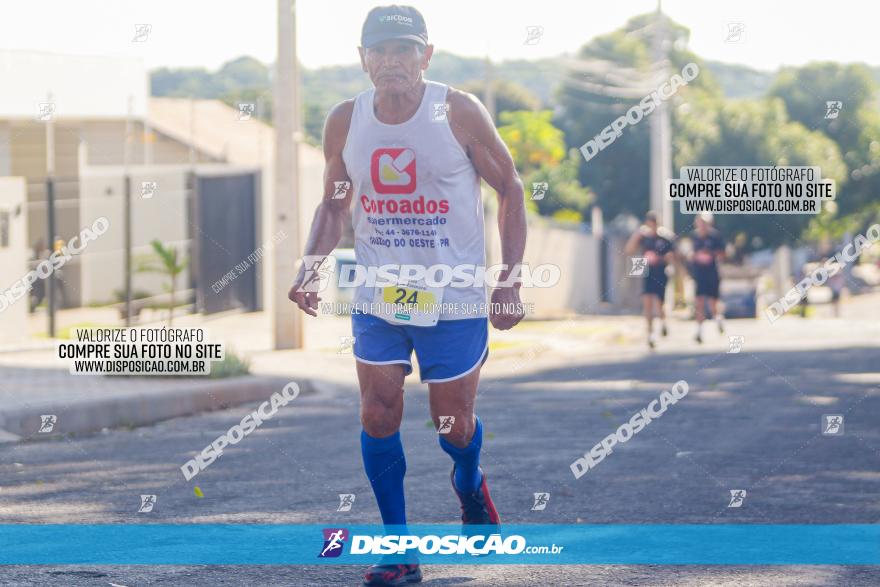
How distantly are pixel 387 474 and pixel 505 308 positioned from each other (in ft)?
2.49

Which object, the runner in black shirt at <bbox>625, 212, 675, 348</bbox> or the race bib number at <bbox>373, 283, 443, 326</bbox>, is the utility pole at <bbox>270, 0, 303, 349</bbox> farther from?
the race bib number at <bbox>373, 283, 443, 326</bbox>

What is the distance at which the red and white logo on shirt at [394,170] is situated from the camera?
18.1 ft

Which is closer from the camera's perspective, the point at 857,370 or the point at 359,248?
the point at 359,248

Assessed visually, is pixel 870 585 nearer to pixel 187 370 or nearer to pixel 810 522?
pixel 810 522

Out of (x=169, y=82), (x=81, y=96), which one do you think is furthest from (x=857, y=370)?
(x=169, y=82)

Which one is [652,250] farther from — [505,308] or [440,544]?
[505,308]

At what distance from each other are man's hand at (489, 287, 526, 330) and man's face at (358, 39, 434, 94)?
2.75 feet

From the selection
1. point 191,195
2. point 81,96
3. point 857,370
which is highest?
point 81,96

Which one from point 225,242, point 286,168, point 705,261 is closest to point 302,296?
point 286,168

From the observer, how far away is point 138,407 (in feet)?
36.8

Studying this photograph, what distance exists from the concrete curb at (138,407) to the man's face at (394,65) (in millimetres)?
5360

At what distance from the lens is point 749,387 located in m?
13.5

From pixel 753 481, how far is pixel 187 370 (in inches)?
260

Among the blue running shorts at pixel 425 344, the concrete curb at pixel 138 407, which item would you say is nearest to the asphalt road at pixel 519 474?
the concrete curb at pixel 138 407
